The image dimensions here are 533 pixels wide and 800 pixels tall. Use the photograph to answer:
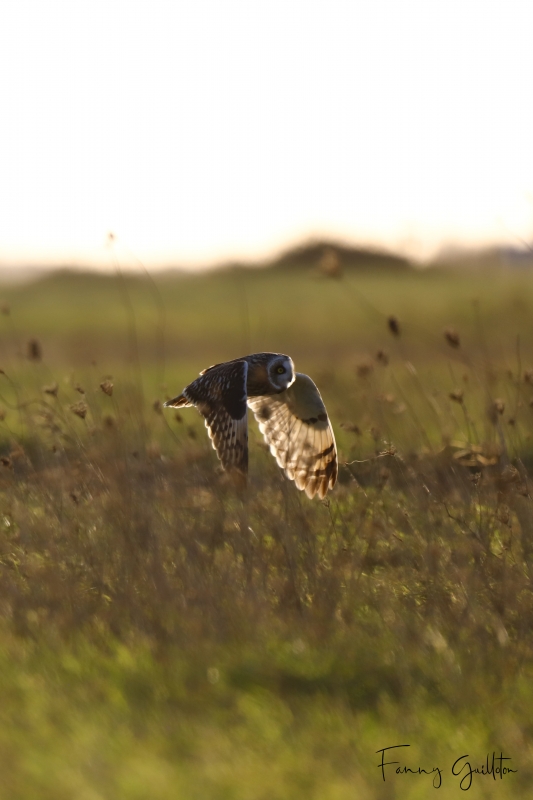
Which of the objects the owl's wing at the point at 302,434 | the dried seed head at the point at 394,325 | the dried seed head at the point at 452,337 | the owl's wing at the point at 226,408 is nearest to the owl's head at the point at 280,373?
the owl's wing at the point at 226,408

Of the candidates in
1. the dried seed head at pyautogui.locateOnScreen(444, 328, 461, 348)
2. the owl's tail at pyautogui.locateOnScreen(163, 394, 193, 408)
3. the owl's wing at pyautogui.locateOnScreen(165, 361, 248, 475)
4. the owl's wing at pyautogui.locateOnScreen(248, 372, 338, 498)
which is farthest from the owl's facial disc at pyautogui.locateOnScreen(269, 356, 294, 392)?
the dried seed head at pyautogui.locateOnScreen(444, 328, 461, 348)

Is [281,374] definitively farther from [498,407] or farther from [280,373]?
[498,407]

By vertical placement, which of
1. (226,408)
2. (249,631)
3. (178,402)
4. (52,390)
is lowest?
(249,631)

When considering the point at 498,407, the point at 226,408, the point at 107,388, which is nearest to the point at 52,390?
the point at 107,388

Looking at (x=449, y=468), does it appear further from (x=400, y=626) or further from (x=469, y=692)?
(x=469, y=692)

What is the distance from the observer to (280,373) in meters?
6.80

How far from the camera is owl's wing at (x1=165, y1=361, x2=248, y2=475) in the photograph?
593cm

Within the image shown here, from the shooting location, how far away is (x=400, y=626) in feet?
15.6

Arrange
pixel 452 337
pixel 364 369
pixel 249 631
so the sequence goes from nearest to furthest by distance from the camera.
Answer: pixel 249 631
pixel 452 337
pixel 364 369

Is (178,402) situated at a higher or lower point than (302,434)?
higher

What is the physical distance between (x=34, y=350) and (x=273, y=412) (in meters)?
2.18

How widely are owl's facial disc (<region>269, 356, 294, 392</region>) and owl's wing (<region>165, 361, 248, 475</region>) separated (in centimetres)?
26

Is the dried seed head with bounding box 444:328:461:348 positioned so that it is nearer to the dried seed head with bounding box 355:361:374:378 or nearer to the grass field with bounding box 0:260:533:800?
the grass field with bounding box 0:260:533:800

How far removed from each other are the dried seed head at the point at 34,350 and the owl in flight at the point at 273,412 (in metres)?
1.02
